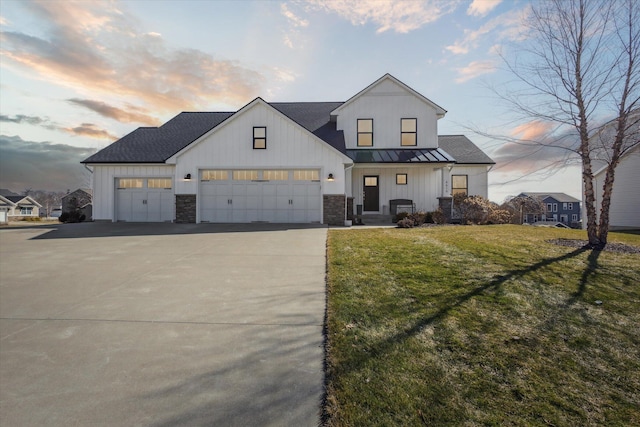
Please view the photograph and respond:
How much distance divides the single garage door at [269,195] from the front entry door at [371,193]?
4404mm

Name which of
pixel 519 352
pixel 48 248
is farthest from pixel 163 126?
pixel 519 352

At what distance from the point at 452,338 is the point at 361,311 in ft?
3.76

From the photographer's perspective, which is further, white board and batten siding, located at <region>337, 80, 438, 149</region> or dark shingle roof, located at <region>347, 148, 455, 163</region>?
white board and batten siding, located at <region>337, 80, 438, 149</region>

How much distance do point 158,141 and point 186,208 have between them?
20.7ft

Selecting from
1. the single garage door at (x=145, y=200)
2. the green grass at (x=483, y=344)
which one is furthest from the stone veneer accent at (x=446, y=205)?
the single garage door at (x=145, y=200)

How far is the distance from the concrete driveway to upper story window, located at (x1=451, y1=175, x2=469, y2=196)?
1668 centimetres

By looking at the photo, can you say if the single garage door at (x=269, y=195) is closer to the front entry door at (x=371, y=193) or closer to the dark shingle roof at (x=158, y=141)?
the dark shingle roof at (x=158, y=141)

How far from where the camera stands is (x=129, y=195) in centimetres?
1750

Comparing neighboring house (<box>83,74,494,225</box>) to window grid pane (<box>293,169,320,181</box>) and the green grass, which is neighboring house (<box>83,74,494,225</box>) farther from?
the green grass

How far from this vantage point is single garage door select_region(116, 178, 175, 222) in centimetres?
1720

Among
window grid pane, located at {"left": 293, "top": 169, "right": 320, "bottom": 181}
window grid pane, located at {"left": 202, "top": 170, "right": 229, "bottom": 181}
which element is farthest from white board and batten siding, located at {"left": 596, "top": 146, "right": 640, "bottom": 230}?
window grid pane, located at {"left": 202, "top": 170, "right": 229, "bottom": 181}

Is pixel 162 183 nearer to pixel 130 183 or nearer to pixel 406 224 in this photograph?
pixel 130 183

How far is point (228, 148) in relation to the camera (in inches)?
625

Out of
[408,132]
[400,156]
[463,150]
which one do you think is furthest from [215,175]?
[463,150]
